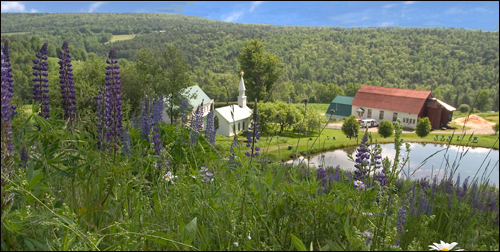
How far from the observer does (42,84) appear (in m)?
2.73

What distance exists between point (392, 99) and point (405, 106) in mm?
2688

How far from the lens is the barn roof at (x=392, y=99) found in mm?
32688

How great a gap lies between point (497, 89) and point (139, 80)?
43.7 meters

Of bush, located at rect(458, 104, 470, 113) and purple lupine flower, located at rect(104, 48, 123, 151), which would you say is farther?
bush, located at rect(458, 104, 470, 113)

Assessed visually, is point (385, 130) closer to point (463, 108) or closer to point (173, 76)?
point (173, 76)

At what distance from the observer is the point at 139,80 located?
18516mm

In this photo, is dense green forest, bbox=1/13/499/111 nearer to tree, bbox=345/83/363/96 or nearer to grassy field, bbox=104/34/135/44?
tree, bbox=345/83/363/96

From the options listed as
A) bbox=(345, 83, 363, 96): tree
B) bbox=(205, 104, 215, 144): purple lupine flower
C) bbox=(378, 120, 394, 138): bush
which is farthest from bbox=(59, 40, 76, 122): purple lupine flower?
bbox=(345, 83, 363, 96): tree

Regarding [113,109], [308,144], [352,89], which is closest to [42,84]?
[113,109]

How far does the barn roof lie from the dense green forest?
3359mm

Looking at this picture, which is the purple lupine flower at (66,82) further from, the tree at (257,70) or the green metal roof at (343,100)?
the green metal roof at (343,100)

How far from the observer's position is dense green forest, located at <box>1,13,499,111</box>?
3712 cm

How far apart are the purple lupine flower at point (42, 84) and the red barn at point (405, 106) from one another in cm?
3057

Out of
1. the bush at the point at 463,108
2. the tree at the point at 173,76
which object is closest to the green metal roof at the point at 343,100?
the bush at the point at 463,108
